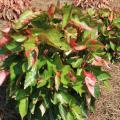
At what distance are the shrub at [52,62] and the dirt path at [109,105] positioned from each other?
49 cm

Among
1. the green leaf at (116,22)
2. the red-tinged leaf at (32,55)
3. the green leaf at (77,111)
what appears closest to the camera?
the red-tinged leaf at (32,55)

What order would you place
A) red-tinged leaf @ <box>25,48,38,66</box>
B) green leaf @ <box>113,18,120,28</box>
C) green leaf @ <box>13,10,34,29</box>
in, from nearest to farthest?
red-tinged leaf @ <box>25,48,38,66</box>, green leaf @ <box>13,10,34,29</box>, green leaf @ <box>113,18,120,28</box>

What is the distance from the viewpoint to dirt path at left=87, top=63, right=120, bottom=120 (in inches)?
175

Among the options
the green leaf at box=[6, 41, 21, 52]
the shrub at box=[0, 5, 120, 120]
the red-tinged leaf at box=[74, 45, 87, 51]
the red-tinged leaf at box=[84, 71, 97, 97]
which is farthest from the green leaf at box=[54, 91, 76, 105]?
the green leaf at box=[6, 41, 21, 52]

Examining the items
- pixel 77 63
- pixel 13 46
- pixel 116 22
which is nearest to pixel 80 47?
pixel 77 63

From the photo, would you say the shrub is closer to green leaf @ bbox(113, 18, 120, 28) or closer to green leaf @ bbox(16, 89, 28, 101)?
green leaf @ bbox(16, 89, 28, 101)

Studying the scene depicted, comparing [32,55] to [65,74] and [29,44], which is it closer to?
[29,44]

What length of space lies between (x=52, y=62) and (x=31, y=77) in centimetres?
24

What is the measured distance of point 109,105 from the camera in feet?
15.1

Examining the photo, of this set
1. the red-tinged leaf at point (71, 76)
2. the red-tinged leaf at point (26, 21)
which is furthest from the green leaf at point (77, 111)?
the red-tinged leaf at point (26, 21)

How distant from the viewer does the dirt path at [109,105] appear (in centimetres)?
445

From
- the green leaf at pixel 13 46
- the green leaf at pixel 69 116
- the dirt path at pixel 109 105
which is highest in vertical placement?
the green leaf at pixel 13 46

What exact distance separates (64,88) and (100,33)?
152 cm

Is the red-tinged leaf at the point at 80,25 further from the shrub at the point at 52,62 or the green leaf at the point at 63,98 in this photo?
the green leaf at the point at 63,98
